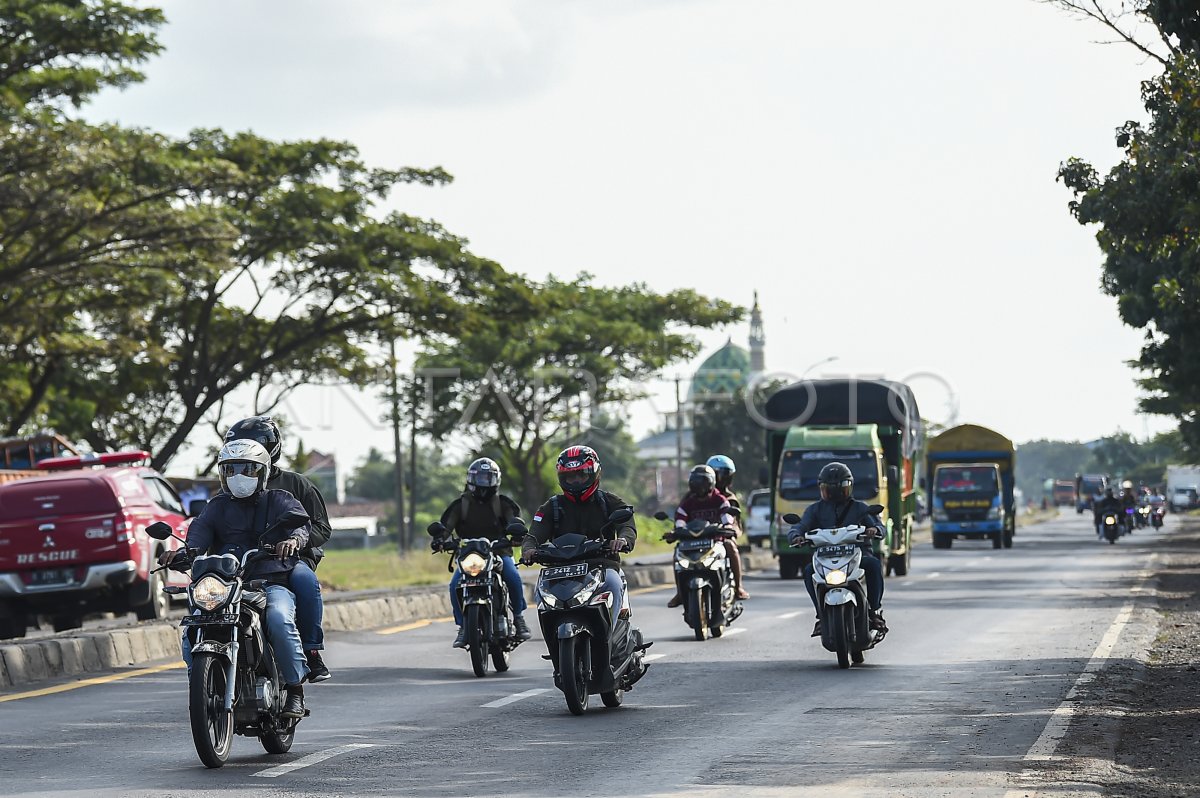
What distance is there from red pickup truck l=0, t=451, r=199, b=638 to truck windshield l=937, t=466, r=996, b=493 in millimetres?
32884

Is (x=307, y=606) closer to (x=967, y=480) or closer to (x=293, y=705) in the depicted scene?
(x=293, y=705)

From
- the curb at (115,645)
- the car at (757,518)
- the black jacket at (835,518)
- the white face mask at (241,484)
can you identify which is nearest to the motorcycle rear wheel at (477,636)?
the black jacket at (835,518)

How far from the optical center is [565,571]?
37.2ft

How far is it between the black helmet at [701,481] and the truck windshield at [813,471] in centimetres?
1217

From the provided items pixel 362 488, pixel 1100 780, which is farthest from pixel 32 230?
pixel 362 488

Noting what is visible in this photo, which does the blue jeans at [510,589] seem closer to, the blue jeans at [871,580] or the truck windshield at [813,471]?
the blue jeans at [871,580]

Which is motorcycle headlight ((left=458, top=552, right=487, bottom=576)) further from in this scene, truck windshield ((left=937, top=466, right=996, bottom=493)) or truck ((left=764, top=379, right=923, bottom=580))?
truck windshield ((left=937, top=466, right=996, bottom=493))

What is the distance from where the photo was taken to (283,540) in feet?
30.5

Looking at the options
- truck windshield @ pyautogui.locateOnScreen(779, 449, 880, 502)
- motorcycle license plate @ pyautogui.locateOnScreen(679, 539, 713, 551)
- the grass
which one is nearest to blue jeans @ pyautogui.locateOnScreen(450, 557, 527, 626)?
motorcycle license plate @ pyautogui.locateOnScreen(679, 539, 713, 551)

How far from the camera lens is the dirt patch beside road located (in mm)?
8477

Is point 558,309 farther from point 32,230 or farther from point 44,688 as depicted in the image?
point 44,688

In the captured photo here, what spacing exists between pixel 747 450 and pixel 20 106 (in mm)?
76279

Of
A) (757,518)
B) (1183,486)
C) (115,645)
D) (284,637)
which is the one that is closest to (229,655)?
(284,637)

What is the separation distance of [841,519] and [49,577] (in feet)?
30.5
